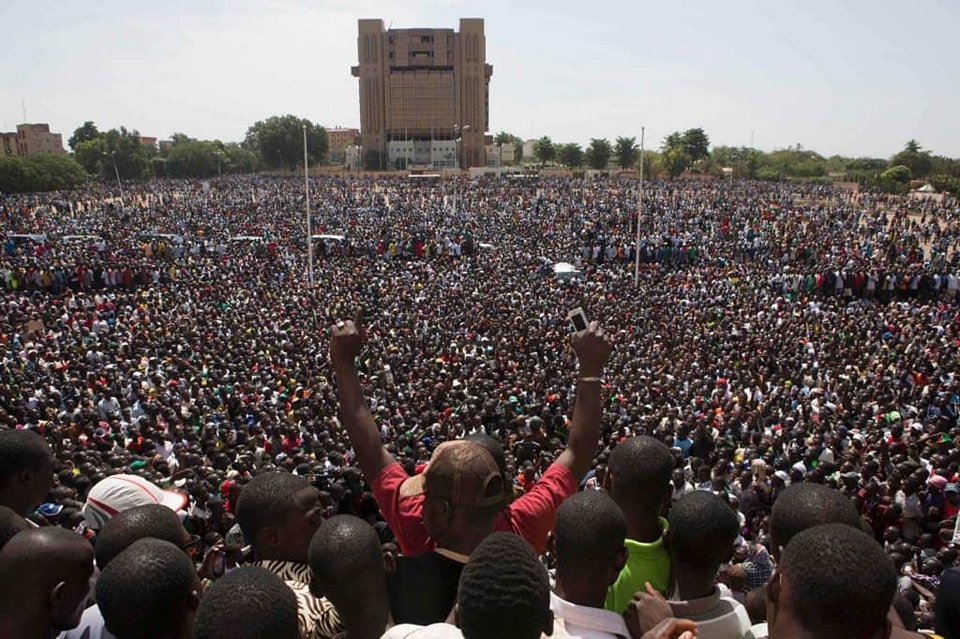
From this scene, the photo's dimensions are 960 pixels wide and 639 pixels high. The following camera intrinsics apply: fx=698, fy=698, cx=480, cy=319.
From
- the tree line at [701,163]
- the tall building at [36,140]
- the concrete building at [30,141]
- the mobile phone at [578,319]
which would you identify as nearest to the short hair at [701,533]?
the mobile phone at [578,319]

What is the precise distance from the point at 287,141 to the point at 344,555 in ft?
278

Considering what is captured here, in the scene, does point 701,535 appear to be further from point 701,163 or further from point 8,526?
point 701,163

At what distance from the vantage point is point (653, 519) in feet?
8.39

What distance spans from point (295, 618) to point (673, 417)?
8.49m

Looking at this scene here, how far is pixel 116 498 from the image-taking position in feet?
11.3

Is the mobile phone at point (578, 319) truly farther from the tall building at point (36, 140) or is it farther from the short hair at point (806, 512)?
the tall building at point (36, 140)

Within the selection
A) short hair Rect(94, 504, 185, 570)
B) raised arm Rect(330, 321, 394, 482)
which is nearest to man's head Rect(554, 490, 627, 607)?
raised arm Rect(330, 321, 394, 482)

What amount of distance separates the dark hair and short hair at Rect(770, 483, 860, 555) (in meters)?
1.83

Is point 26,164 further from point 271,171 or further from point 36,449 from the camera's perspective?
point 36,449

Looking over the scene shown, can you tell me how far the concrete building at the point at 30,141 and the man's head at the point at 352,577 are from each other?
9509 cm

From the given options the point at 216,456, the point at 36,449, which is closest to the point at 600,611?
the point at 36,449

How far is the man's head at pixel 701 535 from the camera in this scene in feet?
7.38

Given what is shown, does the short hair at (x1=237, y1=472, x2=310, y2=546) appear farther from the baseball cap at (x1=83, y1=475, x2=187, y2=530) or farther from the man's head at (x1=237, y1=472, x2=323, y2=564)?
the baseball cap at (x1=83, y1=475, x2=187, y2=530)

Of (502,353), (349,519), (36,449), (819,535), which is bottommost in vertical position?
(502,353)
